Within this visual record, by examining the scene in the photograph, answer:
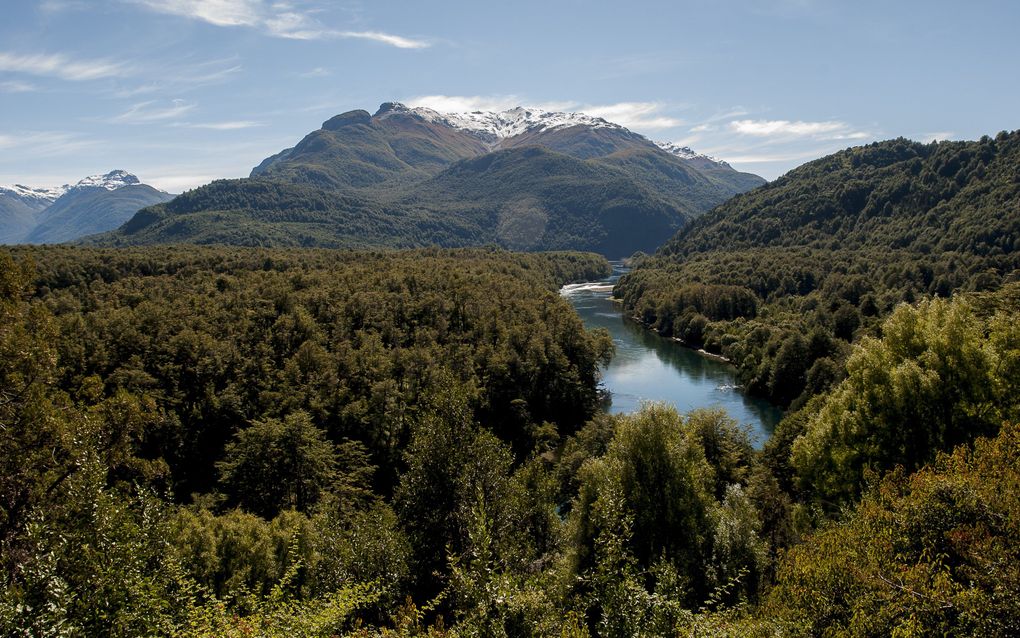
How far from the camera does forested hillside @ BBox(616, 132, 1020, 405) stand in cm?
7331

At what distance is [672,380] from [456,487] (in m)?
59.5

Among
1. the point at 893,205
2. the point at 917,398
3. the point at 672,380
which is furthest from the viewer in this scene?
the point at 893,205

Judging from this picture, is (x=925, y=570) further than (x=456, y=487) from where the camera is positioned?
No

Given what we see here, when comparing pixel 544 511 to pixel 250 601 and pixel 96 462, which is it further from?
pixel 96 462

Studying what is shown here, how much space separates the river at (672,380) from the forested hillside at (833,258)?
3096 millimetres

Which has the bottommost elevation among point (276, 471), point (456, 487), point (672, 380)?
point (672, 380)

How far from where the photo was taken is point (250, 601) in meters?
13.3

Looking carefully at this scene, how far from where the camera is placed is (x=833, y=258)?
126 m

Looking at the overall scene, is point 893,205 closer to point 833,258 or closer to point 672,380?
point 833,258

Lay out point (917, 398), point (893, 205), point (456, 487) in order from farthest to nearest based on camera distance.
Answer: point (893, 205) → point (917, 398) → point (456, 487)

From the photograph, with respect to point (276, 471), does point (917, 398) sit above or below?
above

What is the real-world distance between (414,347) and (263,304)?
17923mm

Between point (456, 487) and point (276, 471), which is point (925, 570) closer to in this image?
point (456, 487)

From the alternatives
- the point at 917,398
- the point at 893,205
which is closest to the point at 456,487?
the point at 917,398
